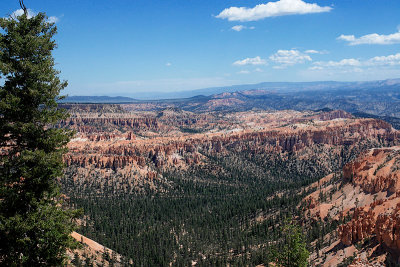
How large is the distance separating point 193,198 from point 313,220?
70.1 m

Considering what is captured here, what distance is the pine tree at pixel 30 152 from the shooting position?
15.5 m

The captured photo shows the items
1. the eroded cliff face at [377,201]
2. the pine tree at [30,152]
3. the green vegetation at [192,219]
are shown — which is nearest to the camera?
the pine tree at [30,152]

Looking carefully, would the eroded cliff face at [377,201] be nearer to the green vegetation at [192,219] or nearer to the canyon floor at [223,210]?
the canyon floor at [223,210]

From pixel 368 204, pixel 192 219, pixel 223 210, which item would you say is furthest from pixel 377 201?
pixel 192 219

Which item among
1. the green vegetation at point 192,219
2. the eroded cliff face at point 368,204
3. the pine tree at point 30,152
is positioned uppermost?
the pine tree at point 30,152

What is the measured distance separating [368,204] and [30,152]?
73.2 metres

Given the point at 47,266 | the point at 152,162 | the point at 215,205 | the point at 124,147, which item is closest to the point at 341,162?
the point at 215,205

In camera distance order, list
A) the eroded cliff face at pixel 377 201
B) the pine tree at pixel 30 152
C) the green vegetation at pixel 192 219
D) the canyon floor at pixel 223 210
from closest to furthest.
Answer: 1. the pine tree at pixel 30 152
2. the eroded cliff face at pixel 377 201
3. the canyon floor at pixel 223 210
4. the green vegetation at pixel 192 219

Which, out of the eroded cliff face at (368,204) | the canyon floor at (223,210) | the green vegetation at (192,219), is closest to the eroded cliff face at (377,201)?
the eroded cliff face at (368,204)

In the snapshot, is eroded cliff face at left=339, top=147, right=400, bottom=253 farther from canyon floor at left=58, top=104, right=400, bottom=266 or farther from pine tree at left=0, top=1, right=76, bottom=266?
pine tree at left=0, top=1, right=76, bottom=266

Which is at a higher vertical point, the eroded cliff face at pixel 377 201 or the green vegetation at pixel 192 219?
the eroded cliff face at pixel 377 201

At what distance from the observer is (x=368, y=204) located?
6919 cm

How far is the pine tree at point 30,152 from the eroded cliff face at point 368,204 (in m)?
45.9

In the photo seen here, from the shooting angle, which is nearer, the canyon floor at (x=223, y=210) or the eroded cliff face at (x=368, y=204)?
the eroded cliff face at (x=368, y=204)
